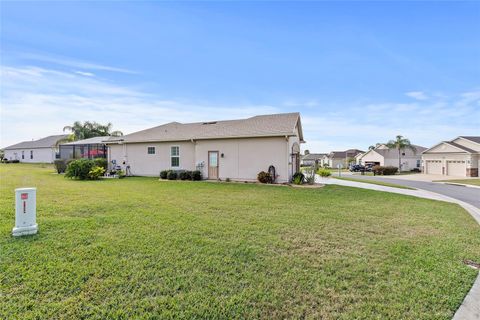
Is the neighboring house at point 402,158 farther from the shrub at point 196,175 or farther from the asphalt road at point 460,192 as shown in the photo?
the shrub at point 196,175

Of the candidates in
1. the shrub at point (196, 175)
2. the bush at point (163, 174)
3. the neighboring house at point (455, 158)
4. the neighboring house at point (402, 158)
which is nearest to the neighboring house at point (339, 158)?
the neighboring house at point (402, 158)

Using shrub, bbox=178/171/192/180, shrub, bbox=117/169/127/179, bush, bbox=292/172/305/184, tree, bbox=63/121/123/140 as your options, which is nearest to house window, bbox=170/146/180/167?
shrub, bbox=178/171/192/180

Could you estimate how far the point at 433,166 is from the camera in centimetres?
3322

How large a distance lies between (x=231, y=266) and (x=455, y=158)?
125 feet

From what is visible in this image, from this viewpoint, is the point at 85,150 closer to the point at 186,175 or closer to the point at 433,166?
the point at 186,175

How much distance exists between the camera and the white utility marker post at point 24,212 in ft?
15.3

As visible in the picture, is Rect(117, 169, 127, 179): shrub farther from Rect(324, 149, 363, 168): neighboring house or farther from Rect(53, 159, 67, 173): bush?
Rect(324, 149, 363, 168): neighboring house

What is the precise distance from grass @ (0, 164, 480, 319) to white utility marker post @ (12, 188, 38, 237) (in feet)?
0.69

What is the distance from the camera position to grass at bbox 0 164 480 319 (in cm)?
267

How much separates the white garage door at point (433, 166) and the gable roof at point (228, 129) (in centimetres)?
2679

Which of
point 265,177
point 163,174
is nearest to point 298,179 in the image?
point 265,177

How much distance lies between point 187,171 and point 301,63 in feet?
34.9

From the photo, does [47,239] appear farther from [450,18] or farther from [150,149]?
[450,18]

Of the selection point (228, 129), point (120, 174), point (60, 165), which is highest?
point (228, 129)
